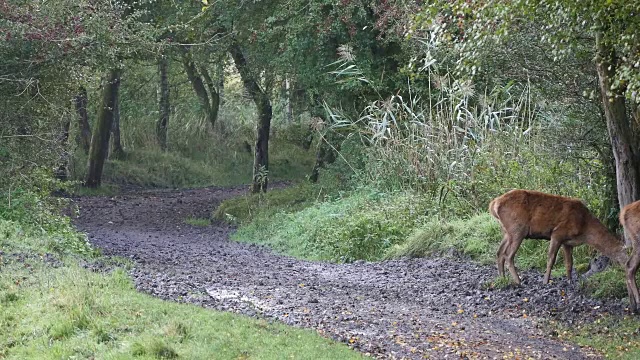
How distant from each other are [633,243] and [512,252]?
1.58m

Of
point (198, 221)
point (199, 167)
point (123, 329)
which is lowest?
point (198, 221)

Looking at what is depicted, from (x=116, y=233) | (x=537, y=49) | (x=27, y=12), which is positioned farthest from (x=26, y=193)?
(x=537, y=49)

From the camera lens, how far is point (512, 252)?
35.0ft

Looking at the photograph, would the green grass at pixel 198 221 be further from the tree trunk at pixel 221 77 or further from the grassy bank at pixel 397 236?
the tree trunk at pixel 221 77

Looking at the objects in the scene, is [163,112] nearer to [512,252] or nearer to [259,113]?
[259,113]

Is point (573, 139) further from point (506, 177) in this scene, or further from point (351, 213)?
point (351, 213)

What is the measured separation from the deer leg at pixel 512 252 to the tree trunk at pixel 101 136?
716 inches

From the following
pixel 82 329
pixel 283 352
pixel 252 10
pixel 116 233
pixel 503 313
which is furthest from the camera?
pixel 252 10

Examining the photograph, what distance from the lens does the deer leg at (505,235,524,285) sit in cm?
1066

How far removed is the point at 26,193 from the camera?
1380cm

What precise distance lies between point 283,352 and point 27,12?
8.30 m

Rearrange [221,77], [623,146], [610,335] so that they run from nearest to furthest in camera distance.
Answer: [610,335]
[623,146]
[221,77]

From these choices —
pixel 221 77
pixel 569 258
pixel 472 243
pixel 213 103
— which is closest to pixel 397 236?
pixel 472 243

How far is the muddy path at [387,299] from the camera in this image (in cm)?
818
